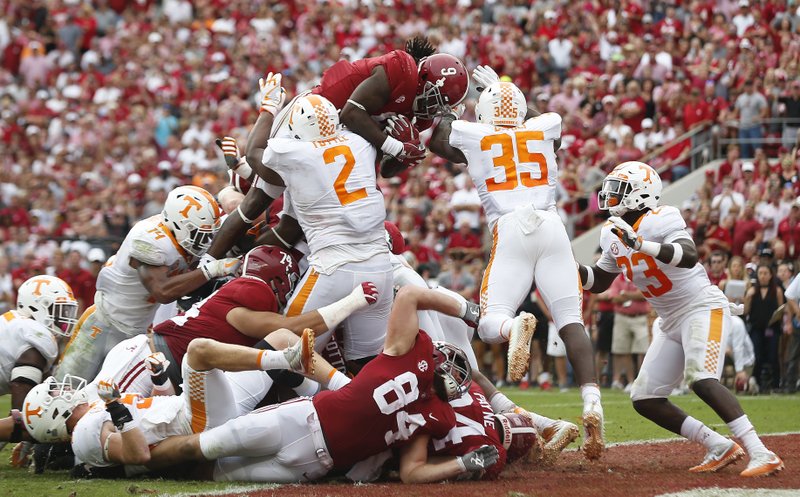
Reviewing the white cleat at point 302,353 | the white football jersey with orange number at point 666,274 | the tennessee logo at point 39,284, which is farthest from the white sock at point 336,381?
the tennessee logo at point 39,284

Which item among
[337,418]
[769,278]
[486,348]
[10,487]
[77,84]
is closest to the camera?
[337,418]

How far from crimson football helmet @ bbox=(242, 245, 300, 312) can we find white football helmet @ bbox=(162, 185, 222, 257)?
0.66 m

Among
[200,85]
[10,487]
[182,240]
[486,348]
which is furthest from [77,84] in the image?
[10,487]

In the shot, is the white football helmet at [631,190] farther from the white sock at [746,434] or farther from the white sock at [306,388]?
the white sock at [306,388]

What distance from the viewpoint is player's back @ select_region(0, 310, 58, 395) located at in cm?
723

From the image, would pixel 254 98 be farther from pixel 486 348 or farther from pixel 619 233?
pixel 619 233

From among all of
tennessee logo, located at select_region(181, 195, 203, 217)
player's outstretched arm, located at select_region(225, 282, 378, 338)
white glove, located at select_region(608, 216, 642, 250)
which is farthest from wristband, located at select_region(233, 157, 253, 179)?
white glove, located at select_region(608, 216, 642, 250)

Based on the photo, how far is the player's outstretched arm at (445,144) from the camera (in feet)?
24.4

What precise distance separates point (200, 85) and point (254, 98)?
1.14 metres

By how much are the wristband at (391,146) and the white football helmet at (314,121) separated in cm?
36

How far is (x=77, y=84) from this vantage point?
22.2m

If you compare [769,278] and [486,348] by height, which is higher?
[769,278]

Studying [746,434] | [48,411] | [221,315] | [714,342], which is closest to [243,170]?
[221,315]

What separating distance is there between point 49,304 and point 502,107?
3.12 metres
